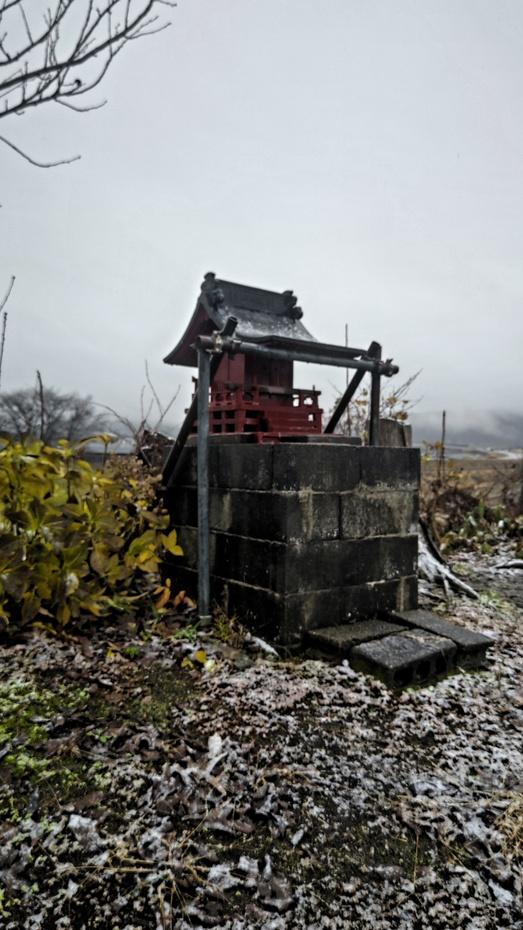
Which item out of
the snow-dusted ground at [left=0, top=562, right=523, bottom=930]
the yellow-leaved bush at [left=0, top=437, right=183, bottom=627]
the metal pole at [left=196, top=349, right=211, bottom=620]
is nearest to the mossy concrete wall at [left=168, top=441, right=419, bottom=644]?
the metal pole at [left=196, top=349, right=211, bottom=620]

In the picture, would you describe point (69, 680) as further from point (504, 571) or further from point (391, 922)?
point (504, 571)

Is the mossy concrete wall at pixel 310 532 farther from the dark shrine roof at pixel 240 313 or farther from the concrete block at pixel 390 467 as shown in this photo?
the dark shrine roof at pixel 240 313

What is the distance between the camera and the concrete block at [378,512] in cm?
450

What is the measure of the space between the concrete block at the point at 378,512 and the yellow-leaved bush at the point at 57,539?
1569 millimetres

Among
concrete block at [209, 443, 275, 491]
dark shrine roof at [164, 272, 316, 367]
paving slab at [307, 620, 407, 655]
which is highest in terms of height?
dark shrine roof at [164, 272, 316, 367]

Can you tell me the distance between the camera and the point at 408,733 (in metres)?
3.25

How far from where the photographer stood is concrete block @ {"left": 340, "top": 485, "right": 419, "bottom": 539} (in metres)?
4.50

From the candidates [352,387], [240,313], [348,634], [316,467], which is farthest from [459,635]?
[240,313]

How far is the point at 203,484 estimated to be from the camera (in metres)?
4.68

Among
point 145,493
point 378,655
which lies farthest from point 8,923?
point 145,493

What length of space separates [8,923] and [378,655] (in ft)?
8.76

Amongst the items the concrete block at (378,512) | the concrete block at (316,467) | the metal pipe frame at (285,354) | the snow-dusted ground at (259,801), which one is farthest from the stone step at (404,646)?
the metal pipe frame at (285,354)

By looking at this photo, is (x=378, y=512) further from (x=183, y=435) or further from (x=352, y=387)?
(x=183, y=435)

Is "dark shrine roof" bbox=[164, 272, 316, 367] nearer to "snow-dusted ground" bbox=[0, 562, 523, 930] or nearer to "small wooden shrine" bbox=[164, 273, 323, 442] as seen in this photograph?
"small wooden shrine" bbox=[164, 273, 323, 442]
